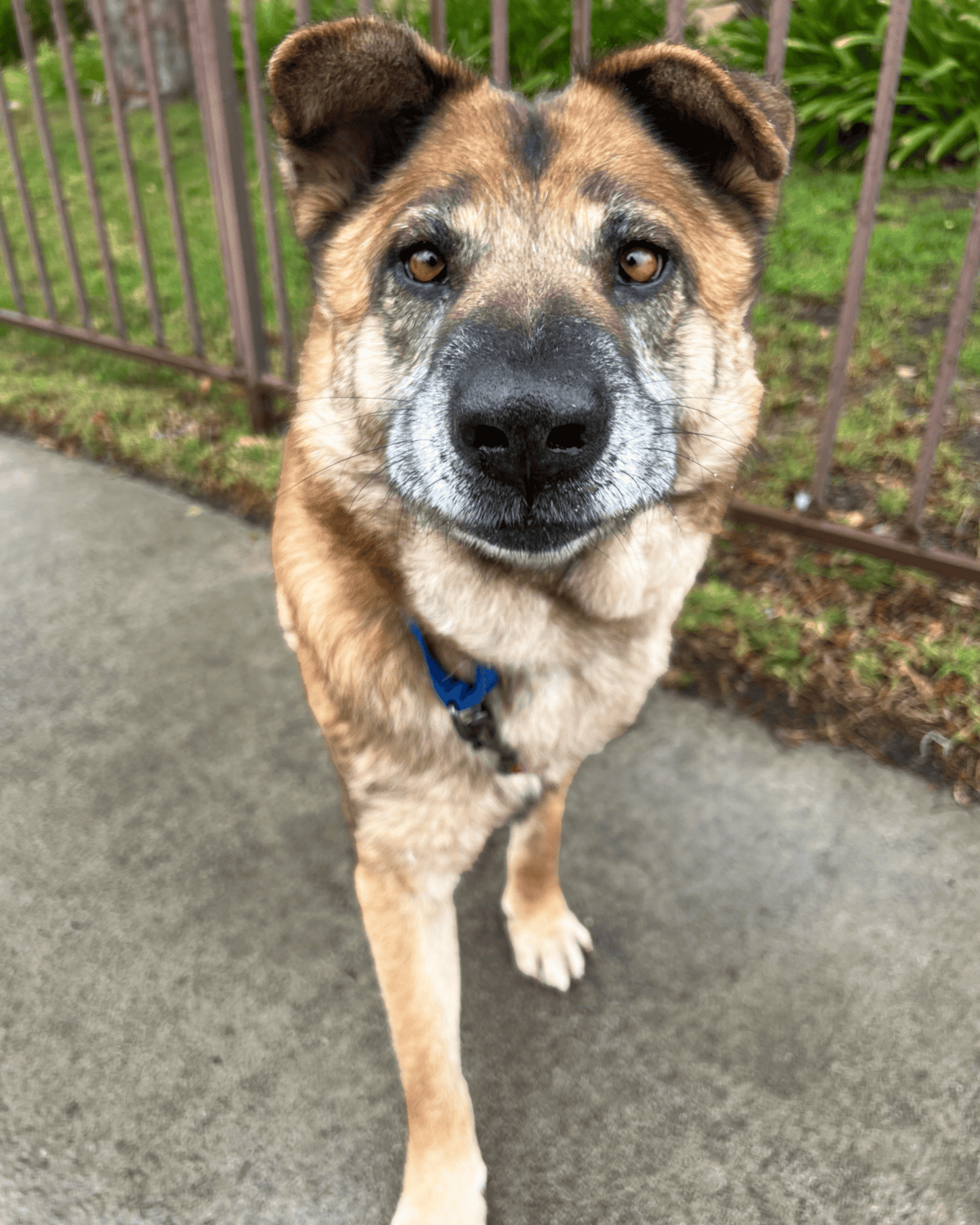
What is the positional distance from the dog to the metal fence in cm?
85

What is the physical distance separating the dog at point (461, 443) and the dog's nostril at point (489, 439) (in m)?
0.04

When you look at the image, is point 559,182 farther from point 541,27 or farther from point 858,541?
point 541,27

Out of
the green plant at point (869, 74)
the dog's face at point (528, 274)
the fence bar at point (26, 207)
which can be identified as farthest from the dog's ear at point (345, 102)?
the green plant at point (869, 74)

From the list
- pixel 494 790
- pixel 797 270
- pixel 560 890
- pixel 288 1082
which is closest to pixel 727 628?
pixel 560 890

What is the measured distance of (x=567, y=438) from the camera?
4.40ft

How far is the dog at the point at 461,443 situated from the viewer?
4.88 feet

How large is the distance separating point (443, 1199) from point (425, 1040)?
28cm

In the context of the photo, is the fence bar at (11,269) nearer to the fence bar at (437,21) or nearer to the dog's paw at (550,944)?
the fence bar at (437,21)

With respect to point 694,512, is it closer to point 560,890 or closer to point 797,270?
point 560,890

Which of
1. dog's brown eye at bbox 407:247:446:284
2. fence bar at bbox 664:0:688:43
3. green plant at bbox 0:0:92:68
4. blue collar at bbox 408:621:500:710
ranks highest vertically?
fence bar at bbox 664:0:688:43

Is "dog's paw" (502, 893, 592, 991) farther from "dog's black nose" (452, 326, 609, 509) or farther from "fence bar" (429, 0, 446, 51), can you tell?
"fence bar" (429, 0, 446, 51)

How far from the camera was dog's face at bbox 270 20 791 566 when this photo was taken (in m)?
1.38

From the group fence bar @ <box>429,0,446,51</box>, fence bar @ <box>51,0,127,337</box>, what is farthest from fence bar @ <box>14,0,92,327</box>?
Result: fence bar @ <box>429,0,446,51</box>

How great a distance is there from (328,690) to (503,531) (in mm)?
518
